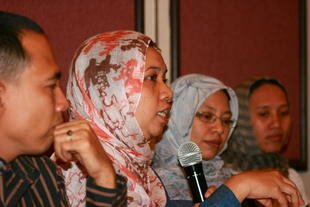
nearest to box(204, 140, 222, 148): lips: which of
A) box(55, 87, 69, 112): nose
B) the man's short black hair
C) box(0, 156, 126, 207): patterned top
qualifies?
box(0, 156, 126, 207): patterned top

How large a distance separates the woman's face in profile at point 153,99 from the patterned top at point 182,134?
0.50 metres

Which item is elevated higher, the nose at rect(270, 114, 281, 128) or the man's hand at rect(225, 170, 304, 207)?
the man's hand at rect(225, 170, 304, 207)

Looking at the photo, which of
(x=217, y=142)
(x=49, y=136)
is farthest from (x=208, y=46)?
(x=49, y=136)

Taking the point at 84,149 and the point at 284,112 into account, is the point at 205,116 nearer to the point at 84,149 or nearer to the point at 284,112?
the point at 284,112

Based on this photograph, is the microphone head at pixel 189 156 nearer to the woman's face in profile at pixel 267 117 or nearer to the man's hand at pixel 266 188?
the man's hand at pixel 266 188

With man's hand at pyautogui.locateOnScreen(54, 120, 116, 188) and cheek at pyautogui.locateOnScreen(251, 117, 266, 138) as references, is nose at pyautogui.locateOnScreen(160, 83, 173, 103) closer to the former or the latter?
man's hand at pyautogui.locateOnScreen(54, 120, 116, 188)

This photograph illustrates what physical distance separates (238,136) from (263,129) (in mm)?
151

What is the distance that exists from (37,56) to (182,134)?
110 cm

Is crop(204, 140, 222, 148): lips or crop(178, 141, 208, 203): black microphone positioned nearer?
crop(178, 141, 208, 203): black microphone

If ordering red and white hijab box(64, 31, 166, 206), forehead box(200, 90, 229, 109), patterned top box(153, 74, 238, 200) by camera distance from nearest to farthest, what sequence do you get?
red and white hijab box(64, 31, 166, 206)
patterned top box(153, 74, 238, 200)
forehead box(200, 90, 229, 109)

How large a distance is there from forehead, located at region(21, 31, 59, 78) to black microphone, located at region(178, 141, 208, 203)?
502 millimetres

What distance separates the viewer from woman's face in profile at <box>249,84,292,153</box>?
9.93ft

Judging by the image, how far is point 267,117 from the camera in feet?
10.0

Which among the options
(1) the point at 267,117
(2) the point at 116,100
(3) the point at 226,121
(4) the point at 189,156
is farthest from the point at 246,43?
(4) the point at 189,156
